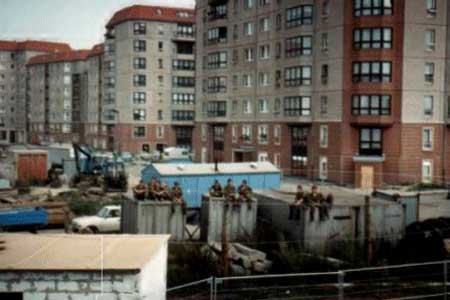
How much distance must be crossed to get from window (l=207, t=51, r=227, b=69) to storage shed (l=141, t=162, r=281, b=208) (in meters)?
26.0

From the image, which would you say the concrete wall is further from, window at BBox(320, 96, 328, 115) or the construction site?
window at BBox(320, 96, 328, 115)

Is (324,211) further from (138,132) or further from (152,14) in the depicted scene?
(152,14)

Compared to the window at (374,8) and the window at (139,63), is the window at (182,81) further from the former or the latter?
the window at (374,8)

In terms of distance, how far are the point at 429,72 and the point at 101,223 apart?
93.3 ft

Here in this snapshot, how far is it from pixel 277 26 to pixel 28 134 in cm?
8104

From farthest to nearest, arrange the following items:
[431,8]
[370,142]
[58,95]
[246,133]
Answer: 1. [58,95]
2. [246,133]
3. [370,142]
4. [431,8]

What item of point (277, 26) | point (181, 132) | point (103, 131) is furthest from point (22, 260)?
point (103, 131)

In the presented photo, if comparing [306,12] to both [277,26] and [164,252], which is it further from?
[164,252]

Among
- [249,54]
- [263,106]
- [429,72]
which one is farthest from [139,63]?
[429,72]

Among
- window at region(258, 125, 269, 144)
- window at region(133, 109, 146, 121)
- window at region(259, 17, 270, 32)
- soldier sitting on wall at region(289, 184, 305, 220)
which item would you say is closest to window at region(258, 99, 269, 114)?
window at region(258, 125, 269, 144)

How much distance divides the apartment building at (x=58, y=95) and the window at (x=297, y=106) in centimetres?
5852

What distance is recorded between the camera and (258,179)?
3247 centimetres

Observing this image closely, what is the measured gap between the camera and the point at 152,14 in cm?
8162

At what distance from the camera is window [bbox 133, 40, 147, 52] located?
8056cm
